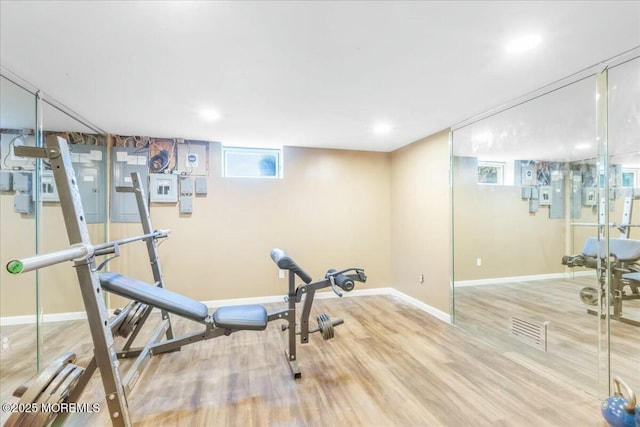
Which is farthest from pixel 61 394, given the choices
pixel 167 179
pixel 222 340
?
pixel 167 179

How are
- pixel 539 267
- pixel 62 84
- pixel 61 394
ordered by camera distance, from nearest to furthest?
pixel 61 394 → pixel 62 84 → pixel 539 267

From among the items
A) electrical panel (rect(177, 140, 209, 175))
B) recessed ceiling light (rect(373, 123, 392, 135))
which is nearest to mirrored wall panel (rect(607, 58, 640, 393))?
recessed ceiling light (rect(373, 123, 392, 135))

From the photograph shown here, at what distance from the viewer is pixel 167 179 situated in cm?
365

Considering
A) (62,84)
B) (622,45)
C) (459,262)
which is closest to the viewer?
(622,45)

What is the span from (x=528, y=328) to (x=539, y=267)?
57cm

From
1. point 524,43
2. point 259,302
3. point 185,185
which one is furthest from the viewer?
point 259,302

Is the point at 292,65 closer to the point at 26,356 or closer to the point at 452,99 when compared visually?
the point at 452,99

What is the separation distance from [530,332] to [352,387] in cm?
174

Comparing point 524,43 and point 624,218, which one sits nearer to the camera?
point 524,43

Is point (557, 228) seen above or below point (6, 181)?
below

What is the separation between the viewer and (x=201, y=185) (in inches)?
148

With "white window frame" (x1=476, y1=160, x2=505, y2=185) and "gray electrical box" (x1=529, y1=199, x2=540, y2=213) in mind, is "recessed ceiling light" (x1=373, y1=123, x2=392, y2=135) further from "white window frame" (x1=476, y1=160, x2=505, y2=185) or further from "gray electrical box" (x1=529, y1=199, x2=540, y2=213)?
"gray electrical box" (x1=529, y1=199, x2=540, y2=213)

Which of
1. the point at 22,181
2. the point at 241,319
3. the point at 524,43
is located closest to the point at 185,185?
the point at 22,181

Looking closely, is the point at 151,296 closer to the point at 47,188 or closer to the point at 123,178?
the point at 47,188
